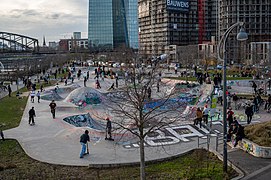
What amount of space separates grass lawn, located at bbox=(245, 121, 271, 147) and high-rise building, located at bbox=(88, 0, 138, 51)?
507 feet

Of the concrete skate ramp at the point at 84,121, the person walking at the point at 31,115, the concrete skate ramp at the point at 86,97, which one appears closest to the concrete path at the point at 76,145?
the person walking at the point at 31,115

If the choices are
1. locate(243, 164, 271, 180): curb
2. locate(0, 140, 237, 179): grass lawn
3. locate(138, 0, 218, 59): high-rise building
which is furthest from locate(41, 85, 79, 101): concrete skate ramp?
locate(138, 0, 218, 59): high-rise building

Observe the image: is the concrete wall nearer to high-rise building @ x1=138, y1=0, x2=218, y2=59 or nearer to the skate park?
the skate park

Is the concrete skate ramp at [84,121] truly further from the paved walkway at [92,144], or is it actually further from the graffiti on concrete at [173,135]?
the graffiti on concrete at [173,135]

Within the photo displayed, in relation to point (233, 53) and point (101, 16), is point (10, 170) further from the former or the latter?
point (101, 16)

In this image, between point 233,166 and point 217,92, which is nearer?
point 233,166

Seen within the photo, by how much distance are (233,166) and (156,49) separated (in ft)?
345

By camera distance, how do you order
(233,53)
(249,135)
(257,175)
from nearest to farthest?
(257,175) → (249,135) → (233,53)

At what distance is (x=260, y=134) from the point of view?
690 inches

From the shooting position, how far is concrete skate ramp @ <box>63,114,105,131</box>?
2461 cm

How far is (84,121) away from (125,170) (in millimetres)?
11390

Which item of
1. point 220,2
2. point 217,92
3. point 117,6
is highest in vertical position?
point 117,6

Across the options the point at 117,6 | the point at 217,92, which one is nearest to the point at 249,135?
the point at 217,92

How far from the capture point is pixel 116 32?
599 feet
